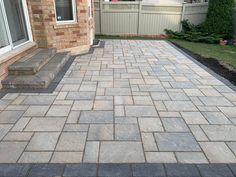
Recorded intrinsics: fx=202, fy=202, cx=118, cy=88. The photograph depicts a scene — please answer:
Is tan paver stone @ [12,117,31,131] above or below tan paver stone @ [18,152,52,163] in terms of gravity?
above

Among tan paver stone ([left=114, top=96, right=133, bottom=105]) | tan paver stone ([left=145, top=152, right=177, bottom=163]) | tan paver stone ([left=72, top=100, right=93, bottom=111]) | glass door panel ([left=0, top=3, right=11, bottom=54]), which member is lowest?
tan paver stone ([left=145, top=152, right=177, bottom=163])

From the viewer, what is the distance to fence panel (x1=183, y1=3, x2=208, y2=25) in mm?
9293

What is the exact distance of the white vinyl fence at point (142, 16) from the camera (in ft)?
30.3

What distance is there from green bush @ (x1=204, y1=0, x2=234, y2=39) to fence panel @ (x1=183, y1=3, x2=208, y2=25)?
68cm

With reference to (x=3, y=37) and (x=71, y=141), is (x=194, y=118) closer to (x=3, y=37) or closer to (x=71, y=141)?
(x=71, y=141)

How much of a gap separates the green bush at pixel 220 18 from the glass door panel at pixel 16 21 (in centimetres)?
760

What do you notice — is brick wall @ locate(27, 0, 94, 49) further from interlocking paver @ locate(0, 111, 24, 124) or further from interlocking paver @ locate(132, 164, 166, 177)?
interlocking paver @ locate(132, 164, 166, 177)

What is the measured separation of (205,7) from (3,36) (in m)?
8.83

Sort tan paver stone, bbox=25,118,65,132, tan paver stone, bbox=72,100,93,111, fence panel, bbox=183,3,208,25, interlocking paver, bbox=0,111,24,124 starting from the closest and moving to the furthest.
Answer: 1. tan paver stone, bbox=25,118,65,132
2. interlocking paver, bbox=0,111,24,124
3. tan paver stone, bbox=72,100,93,111
4. fence panel, bbox=183,3,208,25

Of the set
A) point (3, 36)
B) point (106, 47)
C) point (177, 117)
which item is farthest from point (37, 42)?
point (177, 117)

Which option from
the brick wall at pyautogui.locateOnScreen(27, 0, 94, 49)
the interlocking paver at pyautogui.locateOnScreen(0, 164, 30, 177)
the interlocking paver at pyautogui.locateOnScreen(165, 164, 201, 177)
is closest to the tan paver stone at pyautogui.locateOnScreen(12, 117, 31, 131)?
the interlocking paver at pyautogui.locateOnScreen(0, 164, 30, 177)

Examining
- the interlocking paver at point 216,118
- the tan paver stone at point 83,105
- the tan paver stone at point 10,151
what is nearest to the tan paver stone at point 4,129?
the tan paver stone at point 10,151

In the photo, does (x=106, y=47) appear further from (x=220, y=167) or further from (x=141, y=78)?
(x=220, y=167)

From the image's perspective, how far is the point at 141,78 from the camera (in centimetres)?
414
